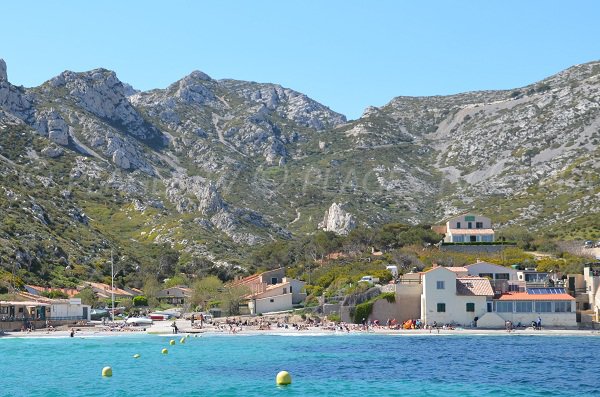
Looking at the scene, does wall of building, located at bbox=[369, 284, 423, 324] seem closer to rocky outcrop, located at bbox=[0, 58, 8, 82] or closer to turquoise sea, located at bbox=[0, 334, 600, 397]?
turquoise sea, located at bbox=[0, 334, 600, 397]

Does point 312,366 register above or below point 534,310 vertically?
below

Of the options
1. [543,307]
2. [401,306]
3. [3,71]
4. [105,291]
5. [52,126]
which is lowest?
[543,307]

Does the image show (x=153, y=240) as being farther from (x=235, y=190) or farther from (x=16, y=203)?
(x=235, y=190)

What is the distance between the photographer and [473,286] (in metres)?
77.1

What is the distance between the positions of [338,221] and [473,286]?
2993 inches

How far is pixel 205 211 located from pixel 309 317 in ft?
249

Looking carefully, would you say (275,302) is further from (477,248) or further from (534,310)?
(534,310)

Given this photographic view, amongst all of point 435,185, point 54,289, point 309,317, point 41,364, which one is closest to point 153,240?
point 54,289

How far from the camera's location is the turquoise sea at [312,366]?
40.8 meters

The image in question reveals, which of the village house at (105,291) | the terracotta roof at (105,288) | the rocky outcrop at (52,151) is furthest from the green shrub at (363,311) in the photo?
the rocky outcrop at (52,151)

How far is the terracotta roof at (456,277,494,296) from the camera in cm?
7581

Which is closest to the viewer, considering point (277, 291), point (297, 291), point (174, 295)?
point (277, 291)

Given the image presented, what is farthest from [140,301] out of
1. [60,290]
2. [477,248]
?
[477,248]

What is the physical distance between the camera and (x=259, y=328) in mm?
79938
